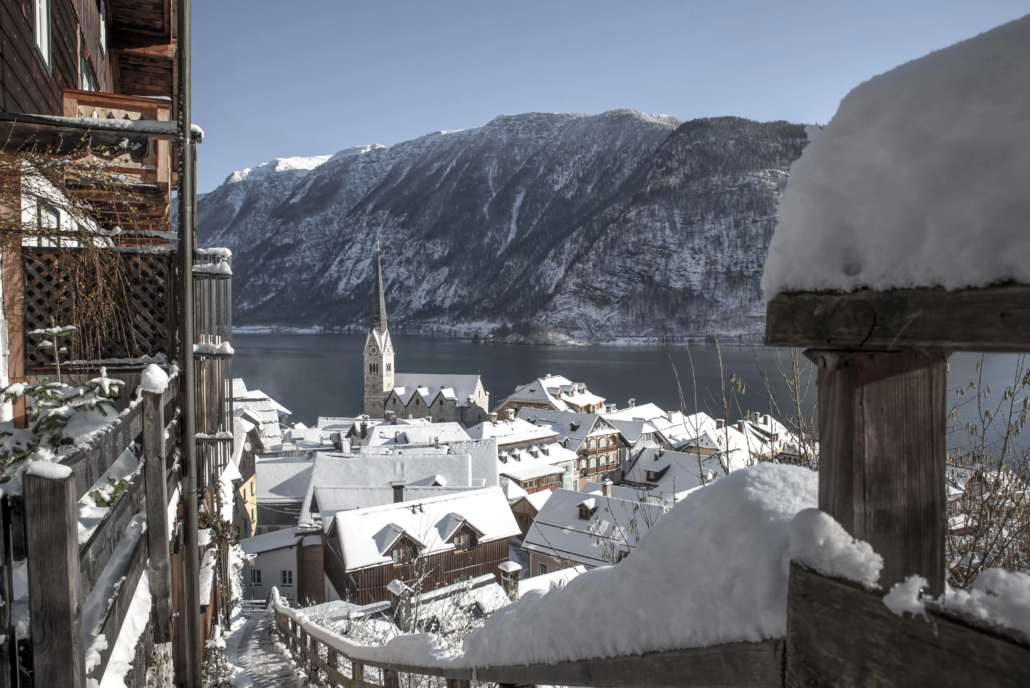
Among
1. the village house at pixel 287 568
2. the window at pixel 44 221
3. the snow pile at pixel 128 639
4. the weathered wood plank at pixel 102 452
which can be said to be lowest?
the village house at pixel 287 568

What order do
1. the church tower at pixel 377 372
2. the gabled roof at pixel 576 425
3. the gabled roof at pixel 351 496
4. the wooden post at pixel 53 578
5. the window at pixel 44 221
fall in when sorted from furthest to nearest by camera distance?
the church tower at pixel 377 372 → the gabled roof at pixel 576 425 → the gabled roof at pixel 351 496 → the window at pixel 44 221 → the wooden post at pixel 53 578

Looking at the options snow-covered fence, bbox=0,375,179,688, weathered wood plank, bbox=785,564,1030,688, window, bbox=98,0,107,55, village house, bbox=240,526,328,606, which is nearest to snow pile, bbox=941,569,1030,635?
weathered wood plank, bbox=785,564,1030,688

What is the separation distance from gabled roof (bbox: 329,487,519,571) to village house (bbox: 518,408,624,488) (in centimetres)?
1632

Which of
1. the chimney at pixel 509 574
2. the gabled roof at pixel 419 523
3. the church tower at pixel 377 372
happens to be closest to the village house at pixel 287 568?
the gabled roof at pixel 419 523

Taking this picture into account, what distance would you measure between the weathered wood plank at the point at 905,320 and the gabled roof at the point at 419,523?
17264 mm

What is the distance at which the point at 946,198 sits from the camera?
24.2 inches

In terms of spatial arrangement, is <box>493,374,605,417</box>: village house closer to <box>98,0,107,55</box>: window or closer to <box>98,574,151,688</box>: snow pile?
<box>98,0,107,55</box>: window

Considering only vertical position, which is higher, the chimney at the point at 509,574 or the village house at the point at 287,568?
the chimney at the point at 509,574

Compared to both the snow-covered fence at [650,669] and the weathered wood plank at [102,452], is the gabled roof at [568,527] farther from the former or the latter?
the snow-covered fence at [650,669]

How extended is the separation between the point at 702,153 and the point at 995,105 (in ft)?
631

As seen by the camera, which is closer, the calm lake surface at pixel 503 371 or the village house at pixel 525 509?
the village house at pixel 525 509

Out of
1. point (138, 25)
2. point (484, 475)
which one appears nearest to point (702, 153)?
Answer: point (484, 475)

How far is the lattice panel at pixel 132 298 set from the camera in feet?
13.4

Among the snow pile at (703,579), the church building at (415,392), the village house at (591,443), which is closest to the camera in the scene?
the snow pile at (703,579)
